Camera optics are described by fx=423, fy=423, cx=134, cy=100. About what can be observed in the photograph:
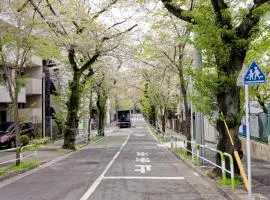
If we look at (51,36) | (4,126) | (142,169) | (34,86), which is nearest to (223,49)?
(142,169)

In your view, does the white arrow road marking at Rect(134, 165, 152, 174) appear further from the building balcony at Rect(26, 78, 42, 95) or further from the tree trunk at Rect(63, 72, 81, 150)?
the building balcony at Rect(26, 78, 42, 95)

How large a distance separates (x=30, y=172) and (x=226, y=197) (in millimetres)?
8783

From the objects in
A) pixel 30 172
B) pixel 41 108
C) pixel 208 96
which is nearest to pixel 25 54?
pixel 30 172

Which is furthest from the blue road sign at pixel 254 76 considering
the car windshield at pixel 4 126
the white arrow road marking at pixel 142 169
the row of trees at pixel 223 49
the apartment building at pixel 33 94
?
the apartment building at pixel 33 94

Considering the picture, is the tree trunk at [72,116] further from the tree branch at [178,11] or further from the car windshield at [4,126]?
the tree branch at [178,11]

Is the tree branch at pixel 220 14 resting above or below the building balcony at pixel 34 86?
below

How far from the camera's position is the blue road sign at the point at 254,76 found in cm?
887

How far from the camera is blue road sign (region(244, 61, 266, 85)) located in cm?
887

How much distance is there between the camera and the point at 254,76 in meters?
8.91

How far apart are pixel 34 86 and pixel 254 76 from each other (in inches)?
1257

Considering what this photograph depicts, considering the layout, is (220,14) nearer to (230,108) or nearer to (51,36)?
(230,108)

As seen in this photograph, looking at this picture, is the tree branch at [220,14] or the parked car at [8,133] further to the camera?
the parked car at [8,133]

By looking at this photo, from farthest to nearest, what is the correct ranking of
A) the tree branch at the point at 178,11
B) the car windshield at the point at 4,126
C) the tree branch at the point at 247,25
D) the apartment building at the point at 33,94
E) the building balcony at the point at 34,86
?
the building balcony at the point at 34,86 → the apartment building at the point at 33,94 → the car windshield at the point at 4,126 → the tree branch at the point at 178,11 → the tree branch at the point at 247,25

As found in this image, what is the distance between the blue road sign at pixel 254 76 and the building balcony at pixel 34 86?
3045 cm
